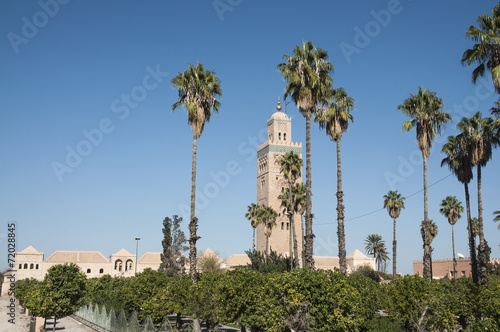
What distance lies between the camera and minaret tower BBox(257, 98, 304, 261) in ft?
249

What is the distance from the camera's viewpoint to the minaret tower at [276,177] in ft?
249

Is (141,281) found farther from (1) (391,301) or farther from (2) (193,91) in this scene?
(1) (391,301)

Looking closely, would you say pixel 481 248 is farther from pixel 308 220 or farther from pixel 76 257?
pixel 76 257

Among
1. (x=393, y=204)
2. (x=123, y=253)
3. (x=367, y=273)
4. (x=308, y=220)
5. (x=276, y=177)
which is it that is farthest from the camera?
(x=123, y=253)

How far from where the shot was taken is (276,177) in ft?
256

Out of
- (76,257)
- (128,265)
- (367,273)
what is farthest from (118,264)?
(367,273)

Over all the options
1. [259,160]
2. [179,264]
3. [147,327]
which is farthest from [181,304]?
[259,160]

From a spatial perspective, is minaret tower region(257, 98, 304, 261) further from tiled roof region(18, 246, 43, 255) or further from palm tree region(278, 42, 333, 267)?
palm tree region(278, 42, 333, 267)

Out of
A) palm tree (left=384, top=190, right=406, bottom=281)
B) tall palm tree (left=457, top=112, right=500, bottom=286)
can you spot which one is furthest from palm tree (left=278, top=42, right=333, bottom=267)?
palm tree (left=384, top=190, right=406, bottom=281)

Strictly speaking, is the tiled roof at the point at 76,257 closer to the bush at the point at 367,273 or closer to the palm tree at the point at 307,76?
the bush at the point at 367,273

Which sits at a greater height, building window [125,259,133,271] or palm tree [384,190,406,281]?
palm tree [384,190,406,281]

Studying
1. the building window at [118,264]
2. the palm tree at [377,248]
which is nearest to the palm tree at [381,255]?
the palm tree at [377,248]

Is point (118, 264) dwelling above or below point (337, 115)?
below

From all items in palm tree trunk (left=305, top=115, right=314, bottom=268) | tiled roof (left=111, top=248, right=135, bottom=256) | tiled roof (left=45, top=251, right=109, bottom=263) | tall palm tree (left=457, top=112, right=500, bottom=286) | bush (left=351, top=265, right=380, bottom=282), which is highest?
tall palm tree (left=457, top=112, right=500, bottom=286)
